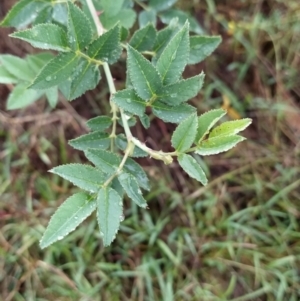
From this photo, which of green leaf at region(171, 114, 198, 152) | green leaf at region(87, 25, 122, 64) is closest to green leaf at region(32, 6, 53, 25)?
green leaf at region(87, 25, 122, 64)

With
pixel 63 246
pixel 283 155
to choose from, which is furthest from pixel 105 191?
pixel 283 155

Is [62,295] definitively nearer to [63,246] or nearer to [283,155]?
[63,246]

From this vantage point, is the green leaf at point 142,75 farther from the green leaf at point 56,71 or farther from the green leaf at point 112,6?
the green leaf at point 112,6

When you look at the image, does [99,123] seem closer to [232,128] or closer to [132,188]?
[132,188]

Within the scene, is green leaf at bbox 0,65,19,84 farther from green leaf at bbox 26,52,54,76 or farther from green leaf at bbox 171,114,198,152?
green leaf at bbox 171,114,198,152

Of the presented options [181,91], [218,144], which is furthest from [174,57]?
[218,144]

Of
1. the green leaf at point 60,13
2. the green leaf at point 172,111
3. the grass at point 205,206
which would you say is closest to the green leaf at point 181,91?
the green leaf at point 172,111
